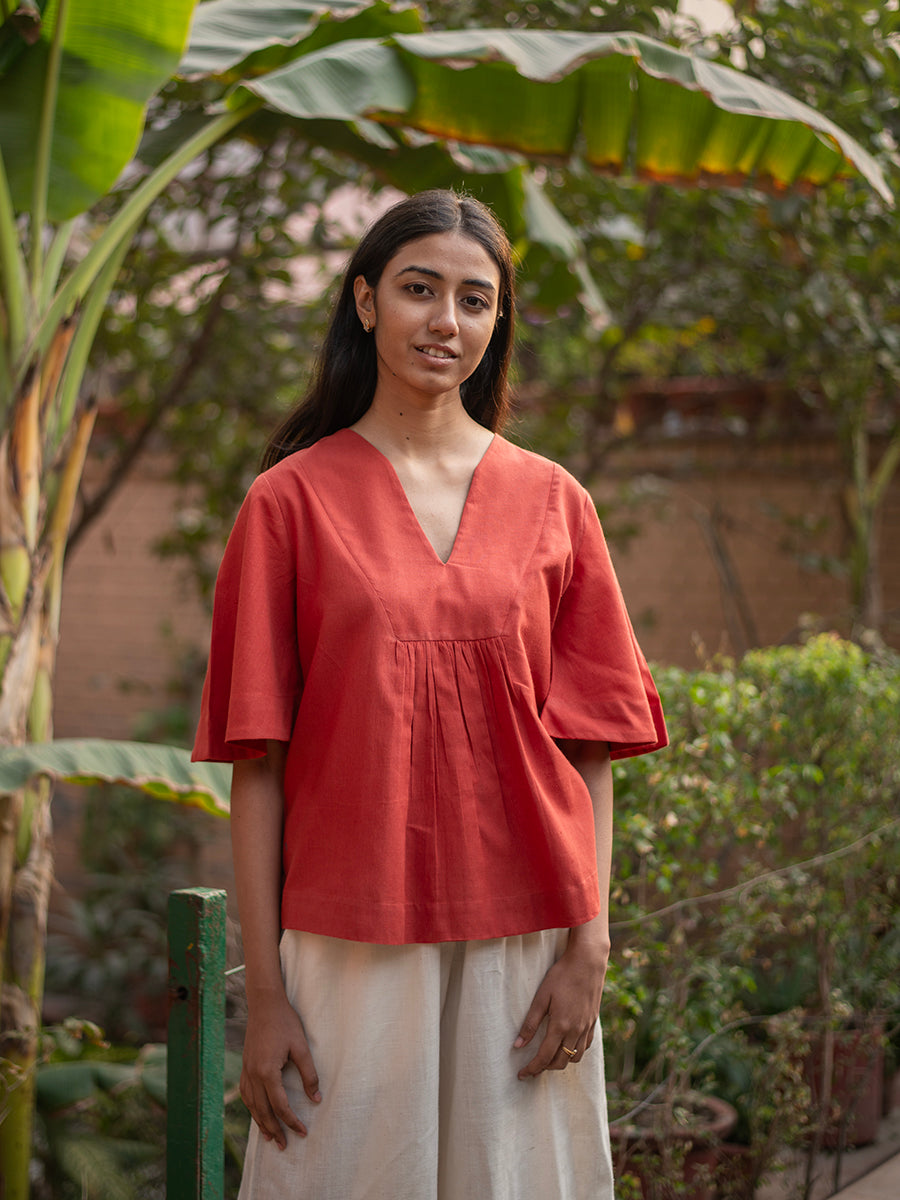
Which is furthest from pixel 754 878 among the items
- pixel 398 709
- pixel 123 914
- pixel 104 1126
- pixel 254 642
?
pixel 123 914

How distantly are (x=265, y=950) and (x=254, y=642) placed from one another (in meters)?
0.38

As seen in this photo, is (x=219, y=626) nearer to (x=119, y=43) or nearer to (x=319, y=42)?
(x=119, y=43)

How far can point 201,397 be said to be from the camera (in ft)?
19.2

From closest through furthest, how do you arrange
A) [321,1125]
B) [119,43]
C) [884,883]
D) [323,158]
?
[321,1125], [119,43], [884,883], [323,158]

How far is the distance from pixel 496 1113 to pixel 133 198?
7.86 ft

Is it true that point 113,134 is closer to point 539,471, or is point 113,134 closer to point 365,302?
point 365,302

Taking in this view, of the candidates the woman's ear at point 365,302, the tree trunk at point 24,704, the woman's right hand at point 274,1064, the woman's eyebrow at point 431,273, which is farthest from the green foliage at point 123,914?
the woman's eyebrow at point 431,273

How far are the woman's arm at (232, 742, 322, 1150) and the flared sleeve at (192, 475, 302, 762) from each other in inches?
2.4

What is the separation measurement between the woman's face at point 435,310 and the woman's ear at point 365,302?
0.04m

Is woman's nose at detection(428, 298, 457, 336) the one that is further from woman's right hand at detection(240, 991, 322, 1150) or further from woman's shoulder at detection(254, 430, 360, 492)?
woman's right hand at detection(240, 991, 322, 1150)

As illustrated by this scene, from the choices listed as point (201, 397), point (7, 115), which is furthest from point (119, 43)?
point (201, 397)

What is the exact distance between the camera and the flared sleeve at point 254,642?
1462 millimetres

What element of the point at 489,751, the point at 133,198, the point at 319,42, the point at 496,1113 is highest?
the point at 319,42

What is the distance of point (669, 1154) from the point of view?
2674 mm
